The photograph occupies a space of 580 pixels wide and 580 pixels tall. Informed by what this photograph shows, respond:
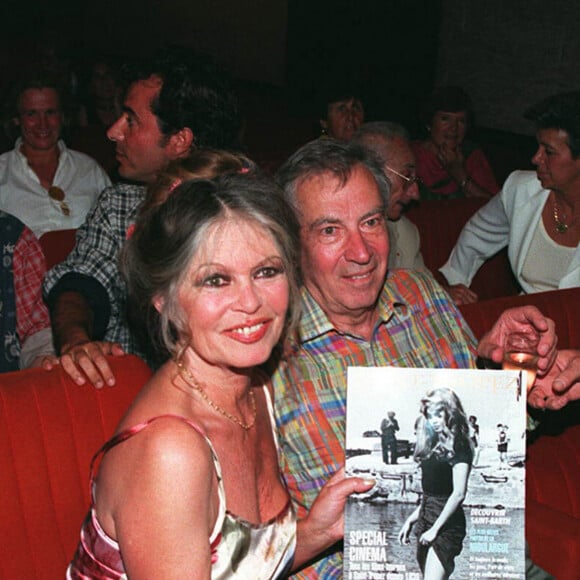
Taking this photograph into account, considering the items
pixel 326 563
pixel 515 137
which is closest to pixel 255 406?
pixel 326 563

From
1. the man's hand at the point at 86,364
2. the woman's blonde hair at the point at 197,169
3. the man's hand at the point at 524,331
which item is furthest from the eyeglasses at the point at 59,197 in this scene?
the man's hand at the point at 524,331

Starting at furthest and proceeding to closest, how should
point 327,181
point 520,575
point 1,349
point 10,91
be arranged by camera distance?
1. point 10,91
2. point 1,349
3. point 327,181
4. point 520,575

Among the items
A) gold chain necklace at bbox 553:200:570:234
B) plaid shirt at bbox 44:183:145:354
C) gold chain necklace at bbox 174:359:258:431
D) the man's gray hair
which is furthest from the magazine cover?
gold chain necklace at bbox 553:200:570:234

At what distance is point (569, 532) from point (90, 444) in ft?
4.43

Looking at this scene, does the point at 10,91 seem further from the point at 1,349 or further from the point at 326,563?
the point at 326,563

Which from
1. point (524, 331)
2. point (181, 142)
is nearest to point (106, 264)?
point (181, 142)

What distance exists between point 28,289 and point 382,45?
8.49m

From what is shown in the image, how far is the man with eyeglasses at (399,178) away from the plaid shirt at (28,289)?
5.21 ft

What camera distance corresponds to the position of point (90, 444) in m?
2.52

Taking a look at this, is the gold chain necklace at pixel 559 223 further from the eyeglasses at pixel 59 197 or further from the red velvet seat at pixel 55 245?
the eyeglasses at pixel 59 197

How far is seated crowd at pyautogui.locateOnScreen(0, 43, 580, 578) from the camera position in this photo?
1702 millimetres

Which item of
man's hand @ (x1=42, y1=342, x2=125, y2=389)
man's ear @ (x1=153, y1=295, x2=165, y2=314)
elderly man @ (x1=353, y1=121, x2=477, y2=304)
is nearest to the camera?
man's ear @ (x1=153, y1=295, x2=165, y2=314)

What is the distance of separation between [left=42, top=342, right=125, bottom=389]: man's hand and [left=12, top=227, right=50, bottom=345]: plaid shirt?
77cm

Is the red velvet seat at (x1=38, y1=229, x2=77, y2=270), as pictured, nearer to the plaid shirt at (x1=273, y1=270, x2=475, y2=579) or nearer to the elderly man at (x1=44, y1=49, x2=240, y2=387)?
the elderly man at (x1=44, y1=49, x2=240, y2=387)
